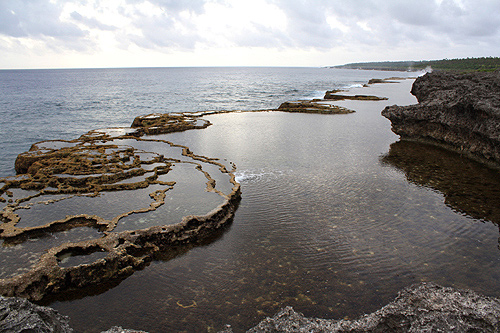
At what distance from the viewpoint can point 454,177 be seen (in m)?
16.5

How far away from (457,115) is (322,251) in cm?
1691

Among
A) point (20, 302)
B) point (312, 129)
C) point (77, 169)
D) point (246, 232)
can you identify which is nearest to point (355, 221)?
point (246, 232)

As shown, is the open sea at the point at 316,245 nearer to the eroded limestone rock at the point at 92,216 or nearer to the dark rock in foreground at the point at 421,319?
the eroded limestone rock at the point at 92,216

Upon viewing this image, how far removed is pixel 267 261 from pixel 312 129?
2310 cm

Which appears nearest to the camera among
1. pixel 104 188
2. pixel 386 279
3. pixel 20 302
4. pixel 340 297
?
pixel 20 302

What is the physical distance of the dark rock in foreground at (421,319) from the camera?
5.93m

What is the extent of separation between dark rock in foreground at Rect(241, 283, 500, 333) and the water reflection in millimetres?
7267

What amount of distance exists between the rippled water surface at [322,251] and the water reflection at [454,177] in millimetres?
91

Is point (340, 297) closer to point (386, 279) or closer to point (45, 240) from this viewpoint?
point (386, 279)

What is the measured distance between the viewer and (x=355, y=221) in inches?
470

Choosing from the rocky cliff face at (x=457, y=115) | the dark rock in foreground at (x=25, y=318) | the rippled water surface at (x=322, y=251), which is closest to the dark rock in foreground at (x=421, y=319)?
the rippled water surface at (x=322, y=251)

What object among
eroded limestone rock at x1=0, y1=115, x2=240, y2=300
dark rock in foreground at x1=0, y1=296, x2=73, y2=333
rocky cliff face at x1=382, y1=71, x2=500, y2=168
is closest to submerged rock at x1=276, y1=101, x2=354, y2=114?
rocky cliff face at x1=382, y1=71, x2=500, y2=168

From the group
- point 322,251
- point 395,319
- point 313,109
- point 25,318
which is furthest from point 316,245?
point 313,109

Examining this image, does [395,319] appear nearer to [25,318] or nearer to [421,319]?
[421,319]
